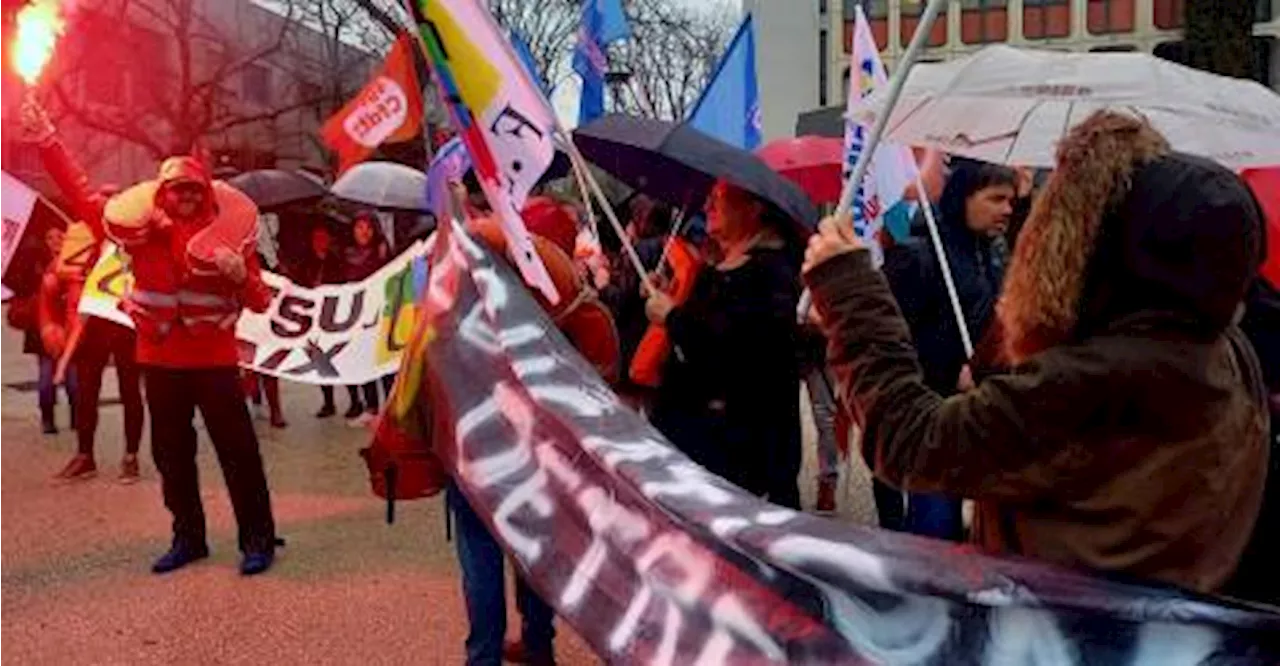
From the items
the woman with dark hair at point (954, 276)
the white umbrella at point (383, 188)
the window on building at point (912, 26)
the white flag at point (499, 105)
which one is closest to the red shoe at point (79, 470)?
the white umbrella at point (383, 188)

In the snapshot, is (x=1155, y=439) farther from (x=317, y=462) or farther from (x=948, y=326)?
(x=317, y=462)

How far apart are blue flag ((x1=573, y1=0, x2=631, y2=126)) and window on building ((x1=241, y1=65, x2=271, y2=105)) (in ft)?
123

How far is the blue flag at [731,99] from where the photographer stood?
6.50 metres

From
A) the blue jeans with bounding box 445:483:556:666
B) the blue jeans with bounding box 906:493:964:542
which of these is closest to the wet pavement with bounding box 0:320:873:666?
the blue jeans with bounding box 445:483:556:666

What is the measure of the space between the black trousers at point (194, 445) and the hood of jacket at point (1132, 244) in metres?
4.30

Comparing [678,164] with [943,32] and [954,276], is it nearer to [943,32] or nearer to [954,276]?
[954,276]

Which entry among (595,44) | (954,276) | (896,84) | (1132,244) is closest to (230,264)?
(954,276)

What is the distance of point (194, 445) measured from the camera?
5938 millimetres

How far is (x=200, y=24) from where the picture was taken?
34000 millimetres

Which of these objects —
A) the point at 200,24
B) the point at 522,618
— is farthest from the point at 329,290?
the point at 200,24

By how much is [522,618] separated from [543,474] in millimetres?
1637

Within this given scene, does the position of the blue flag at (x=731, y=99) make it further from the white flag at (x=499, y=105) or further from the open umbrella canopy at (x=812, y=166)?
the white flag at (x=499, y=105)

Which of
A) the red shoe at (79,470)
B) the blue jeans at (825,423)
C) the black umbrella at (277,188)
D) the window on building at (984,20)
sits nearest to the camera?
the blue jeans at (825,423)

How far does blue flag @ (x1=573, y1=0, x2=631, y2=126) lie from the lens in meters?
8.00
